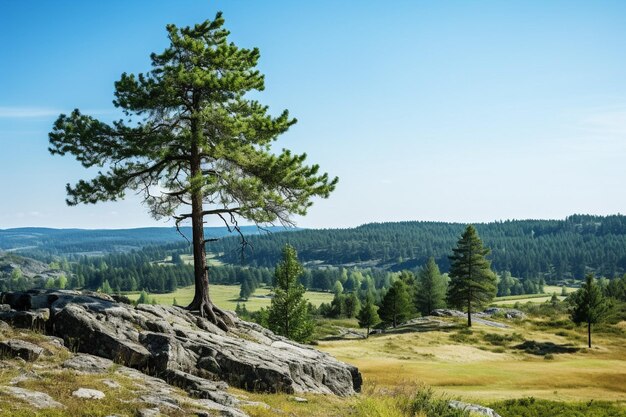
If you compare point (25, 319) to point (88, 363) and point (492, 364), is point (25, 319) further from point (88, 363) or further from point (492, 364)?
point (492, 364)

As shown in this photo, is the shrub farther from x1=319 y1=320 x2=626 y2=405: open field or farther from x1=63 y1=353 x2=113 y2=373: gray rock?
x1=63 y1=353 x2=113 y2=373: gray rock

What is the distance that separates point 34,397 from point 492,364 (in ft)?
147

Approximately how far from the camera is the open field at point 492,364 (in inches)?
1323

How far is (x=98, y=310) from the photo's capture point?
17453 mm

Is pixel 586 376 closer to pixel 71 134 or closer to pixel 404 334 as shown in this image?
pixel 404 334

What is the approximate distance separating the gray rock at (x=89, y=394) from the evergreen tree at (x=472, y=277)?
6113 cm

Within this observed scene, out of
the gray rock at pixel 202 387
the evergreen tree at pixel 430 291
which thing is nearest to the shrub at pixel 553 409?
the gray rock at pixel 202 387

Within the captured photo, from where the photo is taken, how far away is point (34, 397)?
10.8 meters

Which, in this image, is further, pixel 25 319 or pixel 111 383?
pixel 25 319

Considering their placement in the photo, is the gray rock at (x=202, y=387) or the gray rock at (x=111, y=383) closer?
the gray rock at (x=111, y=383)

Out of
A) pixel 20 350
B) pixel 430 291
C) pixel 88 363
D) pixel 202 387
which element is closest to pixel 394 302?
pixel 430 291

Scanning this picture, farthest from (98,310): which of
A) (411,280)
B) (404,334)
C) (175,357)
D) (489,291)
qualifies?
(411,280)

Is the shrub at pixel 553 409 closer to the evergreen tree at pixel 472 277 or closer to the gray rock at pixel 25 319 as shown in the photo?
the gray rock at pixel 25 319

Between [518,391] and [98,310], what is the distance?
93.5ft
